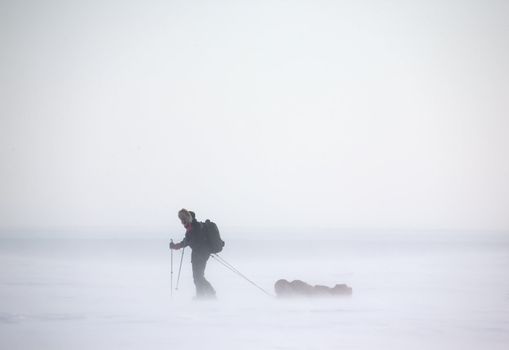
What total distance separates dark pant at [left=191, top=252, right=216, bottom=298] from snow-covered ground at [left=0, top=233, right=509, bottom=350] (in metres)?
0.19

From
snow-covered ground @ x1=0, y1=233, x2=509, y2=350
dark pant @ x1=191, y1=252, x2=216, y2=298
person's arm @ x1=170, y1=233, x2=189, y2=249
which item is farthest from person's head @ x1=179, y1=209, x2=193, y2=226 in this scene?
snow-covered ground @ x1=0, y1=233, x2=509, y2=350

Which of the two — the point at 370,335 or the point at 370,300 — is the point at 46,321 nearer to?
the point at 370,335

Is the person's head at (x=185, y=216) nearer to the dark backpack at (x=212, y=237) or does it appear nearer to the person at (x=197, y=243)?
the person at (x=197, y=243)

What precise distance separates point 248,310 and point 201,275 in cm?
98

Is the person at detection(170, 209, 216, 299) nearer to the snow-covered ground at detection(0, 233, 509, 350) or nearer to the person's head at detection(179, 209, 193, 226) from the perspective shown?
the person's head at detection(179, 209, 193, 226)

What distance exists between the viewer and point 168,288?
1123 cm

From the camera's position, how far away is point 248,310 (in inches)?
355

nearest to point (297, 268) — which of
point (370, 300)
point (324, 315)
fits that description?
point (370, 300)

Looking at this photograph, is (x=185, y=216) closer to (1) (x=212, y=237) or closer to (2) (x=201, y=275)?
(1) (x=212, y=237)

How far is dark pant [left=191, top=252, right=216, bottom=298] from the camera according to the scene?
953cm

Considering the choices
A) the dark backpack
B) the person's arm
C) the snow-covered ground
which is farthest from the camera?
the dark backpack

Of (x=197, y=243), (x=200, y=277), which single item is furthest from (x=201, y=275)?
(x=197, y=243)

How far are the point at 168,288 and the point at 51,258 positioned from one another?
668cm

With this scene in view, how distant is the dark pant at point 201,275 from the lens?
375 inches
